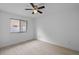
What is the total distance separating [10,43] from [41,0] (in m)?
4.36

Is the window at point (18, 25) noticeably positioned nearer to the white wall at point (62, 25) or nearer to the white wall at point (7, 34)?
the white wall at point (7, 34)

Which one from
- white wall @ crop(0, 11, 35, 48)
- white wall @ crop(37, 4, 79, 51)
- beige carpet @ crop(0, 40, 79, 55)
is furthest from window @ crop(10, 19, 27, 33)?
beige carpet @ crop(0, 40, 79, 55)

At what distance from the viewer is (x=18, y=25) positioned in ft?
17.3

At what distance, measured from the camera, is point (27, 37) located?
5785 millimetres

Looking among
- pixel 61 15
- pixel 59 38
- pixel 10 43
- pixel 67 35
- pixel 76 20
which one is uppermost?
pixel 61 15

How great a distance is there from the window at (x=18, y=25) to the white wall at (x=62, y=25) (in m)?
1.38


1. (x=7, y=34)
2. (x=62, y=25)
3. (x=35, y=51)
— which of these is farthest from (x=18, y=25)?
(x=62, y=25)

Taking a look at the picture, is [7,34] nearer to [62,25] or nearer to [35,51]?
[35,51]

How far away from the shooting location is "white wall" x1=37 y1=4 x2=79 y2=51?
11.2ft

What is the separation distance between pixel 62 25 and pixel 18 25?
118 inches

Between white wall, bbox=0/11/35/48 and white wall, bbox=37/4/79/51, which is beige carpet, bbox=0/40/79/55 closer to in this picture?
white wall, bbox=37/4/79/51

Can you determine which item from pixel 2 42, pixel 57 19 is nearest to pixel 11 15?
pixel 2 42

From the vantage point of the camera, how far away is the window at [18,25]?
4.76 metres

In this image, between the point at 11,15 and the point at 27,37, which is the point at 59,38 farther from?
the point at 11,15
